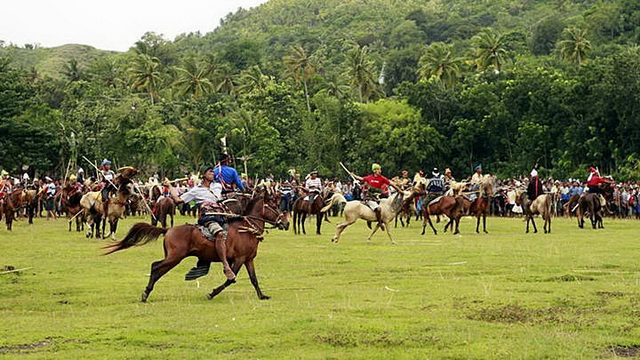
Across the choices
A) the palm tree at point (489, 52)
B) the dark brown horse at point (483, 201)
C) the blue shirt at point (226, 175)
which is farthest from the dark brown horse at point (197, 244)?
the palm tree at point (489, 52)

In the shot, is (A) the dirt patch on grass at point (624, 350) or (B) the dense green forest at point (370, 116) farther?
(B) the dense green forest at point (370, 116)

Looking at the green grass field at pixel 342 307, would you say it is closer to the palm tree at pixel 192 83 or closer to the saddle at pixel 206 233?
the saddle at pixel 206 233

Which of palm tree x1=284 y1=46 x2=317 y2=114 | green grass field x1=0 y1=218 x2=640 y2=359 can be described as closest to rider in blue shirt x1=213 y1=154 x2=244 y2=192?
green grass field x1=0 y1=218 x2=640 y2=359

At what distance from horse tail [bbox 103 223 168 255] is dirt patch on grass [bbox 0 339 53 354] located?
148 inches

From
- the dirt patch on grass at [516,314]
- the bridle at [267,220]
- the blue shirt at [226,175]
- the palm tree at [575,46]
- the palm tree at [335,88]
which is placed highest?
the palm tree at [575,46]

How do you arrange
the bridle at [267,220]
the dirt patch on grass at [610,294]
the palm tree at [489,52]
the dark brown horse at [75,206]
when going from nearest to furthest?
the dirt patch on grass at [610,294], the bridle at [267,220], the dark brown horse at [75,206], the palm tree at [489,52]

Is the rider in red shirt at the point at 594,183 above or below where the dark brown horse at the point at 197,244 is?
above

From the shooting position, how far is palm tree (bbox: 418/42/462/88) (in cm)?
9325

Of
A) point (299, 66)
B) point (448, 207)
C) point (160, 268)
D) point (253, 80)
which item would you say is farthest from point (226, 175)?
point (299, 66)

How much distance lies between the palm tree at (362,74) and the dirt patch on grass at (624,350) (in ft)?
281

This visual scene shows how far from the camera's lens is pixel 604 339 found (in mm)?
11258

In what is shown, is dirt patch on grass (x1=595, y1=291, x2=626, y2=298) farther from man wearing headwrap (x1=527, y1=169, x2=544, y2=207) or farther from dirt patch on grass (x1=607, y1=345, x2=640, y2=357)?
man wearing headwrap (x1=527, y1=169, x2=544, y2=207)

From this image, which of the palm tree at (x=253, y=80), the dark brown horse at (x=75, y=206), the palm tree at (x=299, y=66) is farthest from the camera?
the palm tree at (x=299, y=66)

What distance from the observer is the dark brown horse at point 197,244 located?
49.2ft
